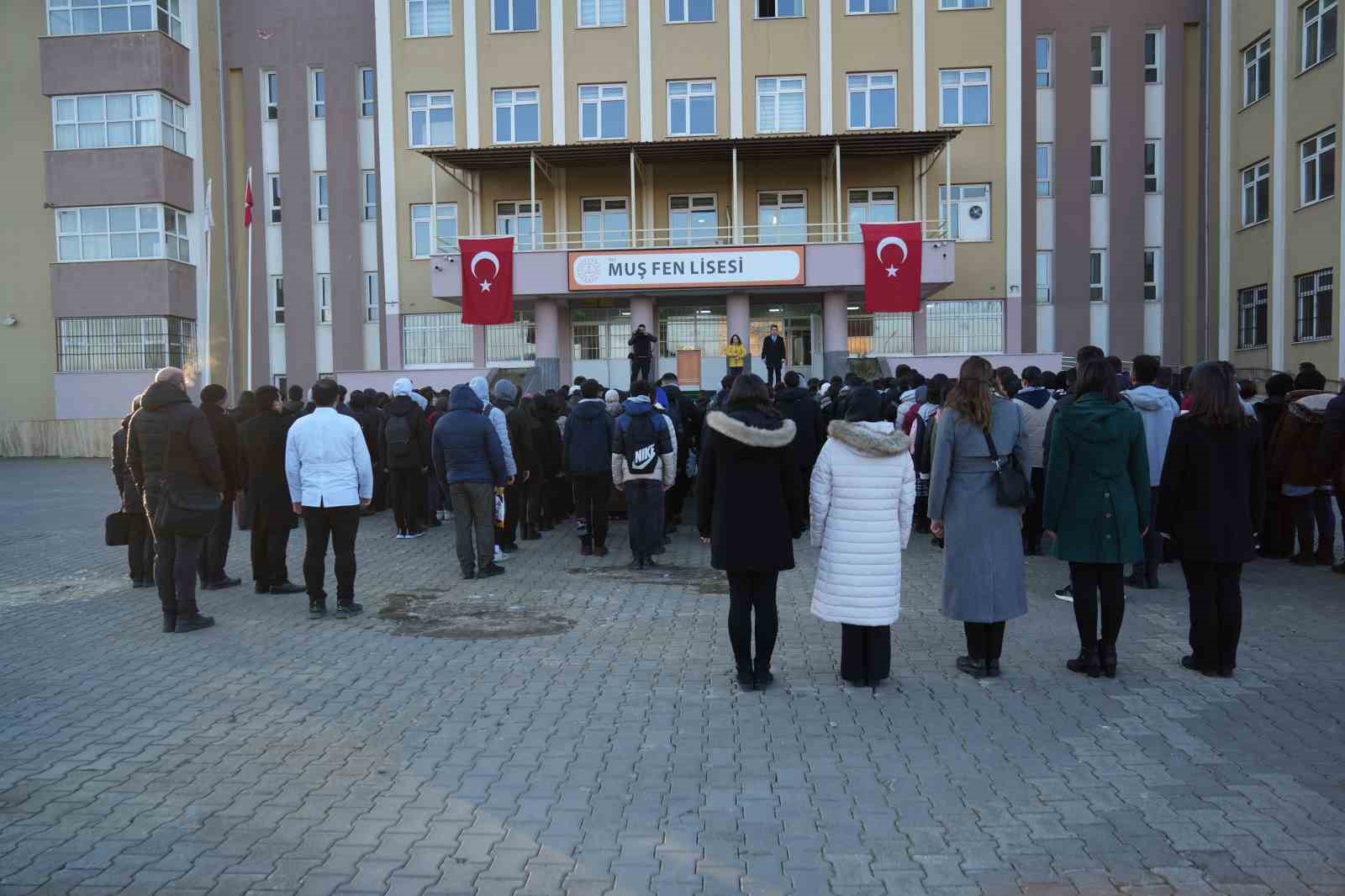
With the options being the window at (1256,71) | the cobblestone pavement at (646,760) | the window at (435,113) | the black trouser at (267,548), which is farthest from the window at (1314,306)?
the black trouser at (267,548)

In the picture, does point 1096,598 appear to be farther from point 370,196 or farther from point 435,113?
point 370,196

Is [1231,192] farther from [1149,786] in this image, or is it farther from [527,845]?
[527,845]

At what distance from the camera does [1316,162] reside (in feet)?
85.6

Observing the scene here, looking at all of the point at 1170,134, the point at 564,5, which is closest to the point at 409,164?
the point at 564,5

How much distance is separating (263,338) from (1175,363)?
1187 inches

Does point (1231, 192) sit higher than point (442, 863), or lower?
higher

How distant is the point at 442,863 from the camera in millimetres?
4293

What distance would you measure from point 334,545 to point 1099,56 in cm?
3233

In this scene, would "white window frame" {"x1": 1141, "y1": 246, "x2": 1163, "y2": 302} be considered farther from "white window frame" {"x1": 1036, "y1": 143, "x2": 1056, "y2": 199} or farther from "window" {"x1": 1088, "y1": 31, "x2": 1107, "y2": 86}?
"window" {"x1": 1088, "y1": 31, "x2": 1107, "y2": 86}

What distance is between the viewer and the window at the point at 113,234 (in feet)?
109

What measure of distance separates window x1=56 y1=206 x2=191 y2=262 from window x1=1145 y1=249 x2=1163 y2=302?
30552mm

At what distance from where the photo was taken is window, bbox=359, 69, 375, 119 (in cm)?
3644

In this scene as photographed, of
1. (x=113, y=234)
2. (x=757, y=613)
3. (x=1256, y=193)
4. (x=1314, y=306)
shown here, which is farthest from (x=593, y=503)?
(x=113, y=234)

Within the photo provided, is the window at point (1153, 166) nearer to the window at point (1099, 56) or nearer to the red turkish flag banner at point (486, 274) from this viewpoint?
the window at point (1099, 56)
